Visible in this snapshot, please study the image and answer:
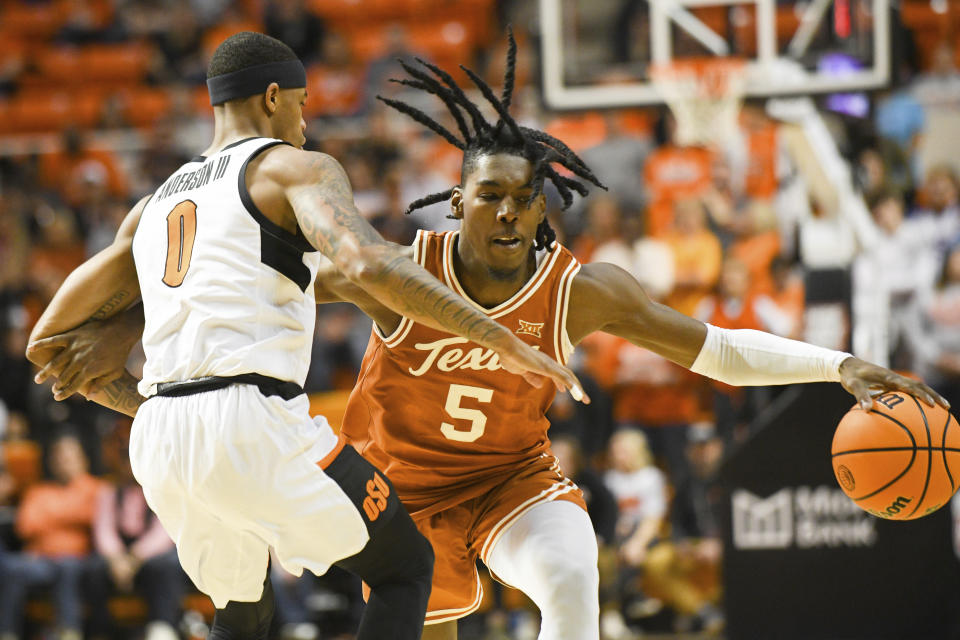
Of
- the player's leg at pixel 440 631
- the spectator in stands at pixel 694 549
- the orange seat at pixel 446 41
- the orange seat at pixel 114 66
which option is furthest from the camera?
the orange seat at pixel 114 66

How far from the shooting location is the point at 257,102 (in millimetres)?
3482

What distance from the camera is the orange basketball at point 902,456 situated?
398cm

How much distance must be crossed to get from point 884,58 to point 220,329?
635cm

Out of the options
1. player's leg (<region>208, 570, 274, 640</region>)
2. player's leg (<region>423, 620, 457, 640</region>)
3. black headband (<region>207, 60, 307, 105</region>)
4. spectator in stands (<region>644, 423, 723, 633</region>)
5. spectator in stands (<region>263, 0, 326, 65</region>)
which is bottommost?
spectator in stands (<region>644, 423, 723, 633</region>)

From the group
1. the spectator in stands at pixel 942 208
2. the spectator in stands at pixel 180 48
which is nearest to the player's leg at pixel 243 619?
the spectator in stands at pixel 942 208

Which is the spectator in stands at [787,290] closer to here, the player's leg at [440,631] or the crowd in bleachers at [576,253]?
the crowd in bleachers at [576,253]

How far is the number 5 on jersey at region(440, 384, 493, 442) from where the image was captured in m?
4.03

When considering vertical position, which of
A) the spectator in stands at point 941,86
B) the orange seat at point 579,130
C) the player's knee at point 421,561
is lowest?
the player's knee at point 421,561

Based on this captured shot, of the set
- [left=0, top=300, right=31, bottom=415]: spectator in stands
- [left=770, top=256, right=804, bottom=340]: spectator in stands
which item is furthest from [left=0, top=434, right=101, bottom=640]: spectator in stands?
[left=770, top=256, right=804, bottom=340]: spectator in stands

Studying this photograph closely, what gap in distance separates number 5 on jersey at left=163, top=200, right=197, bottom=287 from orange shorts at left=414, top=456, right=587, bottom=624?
4.38 feet

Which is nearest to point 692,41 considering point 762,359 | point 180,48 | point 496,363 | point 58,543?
point 762,359

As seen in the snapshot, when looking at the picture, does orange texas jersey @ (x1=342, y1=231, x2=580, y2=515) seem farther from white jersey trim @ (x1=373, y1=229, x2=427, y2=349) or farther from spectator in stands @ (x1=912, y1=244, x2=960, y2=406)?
spectator in stands @ (x1=912, y1=244, x2=960, y2=406)

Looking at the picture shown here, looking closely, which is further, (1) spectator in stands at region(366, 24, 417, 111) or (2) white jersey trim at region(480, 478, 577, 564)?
(1) spectator in stands at region(366, 24, 417, 111)

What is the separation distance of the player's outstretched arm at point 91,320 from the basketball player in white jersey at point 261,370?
237 mm
